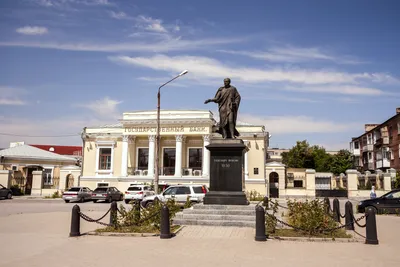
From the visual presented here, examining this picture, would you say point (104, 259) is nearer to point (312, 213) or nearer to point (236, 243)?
point (236, 243)

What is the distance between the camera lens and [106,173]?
3944cm

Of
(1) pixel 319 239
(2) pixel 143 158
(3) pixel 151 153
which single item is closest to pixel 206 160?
(3) pixel 151 153

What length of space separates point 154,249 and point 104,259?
4.34ft

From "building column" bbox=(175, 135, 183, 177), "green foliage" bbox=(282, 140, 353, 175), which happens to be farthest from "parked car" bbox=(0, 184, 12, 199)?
"green foliage" bbox=(282, 140, 353, 175)

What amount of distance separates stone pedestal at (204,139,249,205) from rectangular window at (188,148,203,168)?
1022 inches

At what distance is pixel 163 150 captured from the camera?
1577 inches

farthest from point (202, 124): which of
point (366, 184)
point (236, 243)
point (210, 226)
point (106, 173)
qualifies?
point (236, 243)

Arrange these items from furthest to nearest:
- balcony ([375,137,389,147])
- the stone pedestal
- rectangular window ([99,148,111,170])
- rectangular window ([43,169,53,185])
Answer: balcony ([375,137,389,147]) < rectangular window ([43,169,53,185]) < rectangular window ([99,148,111,170]) < the stone pedestal

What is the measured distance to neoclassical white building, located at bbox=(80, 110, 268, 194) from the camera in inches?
1458

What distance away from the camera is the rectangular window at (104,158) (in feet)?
131

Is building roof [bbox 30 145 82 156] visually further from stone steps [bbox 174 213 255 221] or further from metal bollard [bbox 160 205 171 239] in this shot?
metal bollard [bbox 160 205 171 239]

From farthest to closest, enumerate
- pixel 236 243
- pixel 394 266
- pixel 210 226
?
pixel 210 226
pixel 236 243
pixel 394 266

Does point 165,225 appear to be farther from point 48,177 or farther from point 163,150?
point 48,177

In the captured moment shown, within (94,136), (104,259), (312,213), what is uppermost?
(94,136)
